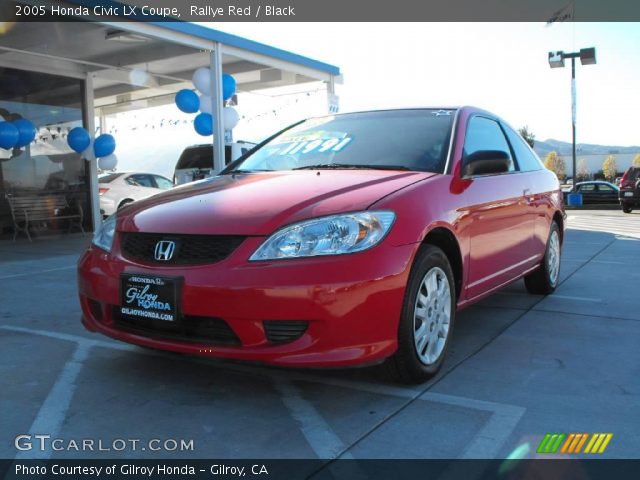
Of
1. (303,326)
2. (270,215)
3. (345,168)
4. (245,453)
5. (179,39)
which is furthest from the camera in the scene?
(179,39)

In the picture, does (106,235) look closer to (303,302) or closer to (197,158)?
(303,302)

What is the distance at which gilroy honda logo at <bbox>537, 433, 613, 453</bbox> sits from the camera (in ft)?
7.72

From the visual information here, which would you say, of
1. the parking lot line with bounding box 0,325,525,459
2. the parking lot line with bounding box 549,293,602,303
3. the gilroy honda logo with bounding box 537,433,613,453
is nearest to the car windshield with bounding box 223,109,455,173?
the parking lot line with bounding box 0,325,525,459

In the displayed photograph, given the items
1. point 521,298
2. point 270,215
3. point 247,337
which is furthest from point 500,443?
point 521,298

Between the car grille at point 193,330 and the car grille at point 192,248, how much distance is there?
0.27 metres

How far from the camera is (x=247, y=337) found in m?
2.61

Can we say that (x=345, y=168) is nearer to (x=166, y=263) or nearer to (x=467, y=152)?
(x=467, y=152)

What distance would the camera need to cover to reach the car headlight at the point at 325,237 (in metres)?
2.63

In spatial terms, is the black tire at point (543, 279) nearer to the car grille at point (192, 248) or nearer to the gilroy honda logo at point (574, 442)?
the gilroy honda logo at point (574, 442)

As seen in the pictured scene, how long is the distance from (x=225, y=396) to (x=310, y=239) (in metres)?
0.90

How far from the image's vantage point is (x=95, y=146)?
13.1 metres

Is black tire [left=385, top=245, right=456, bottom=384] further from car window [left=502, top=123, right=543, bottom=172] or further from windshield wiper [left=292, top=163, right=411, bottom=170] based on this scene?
car window [left=502, top=123, right=543, bottom=172]

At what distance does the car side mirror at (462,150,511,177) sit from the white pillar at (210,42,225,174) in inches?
303

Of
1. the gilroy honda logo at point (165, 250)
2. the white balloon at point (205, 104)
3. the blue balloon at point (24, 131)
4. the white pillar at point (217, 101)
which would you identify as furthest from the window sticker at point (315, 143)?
the blue balloon at point (24, 131)
